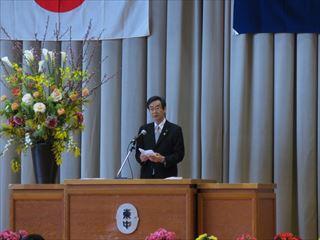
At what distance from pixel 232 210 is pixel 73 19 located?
8.91ft

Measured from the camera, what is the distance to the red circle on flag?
7.18m

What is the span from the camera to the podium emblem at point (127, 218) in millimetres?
5305

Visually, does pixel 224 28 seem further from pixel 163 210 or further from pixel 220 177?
pixel 163 210

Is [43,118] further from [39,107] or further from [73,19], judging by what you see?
[73,19]

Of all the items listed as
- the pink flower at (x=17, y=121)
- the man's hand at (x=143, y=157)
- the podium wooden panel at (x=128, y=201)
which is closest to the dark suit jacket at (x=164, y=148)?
the man's hand at (x=143, y=157)

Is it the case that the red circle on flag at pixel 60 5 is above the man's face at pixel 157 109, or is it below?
above

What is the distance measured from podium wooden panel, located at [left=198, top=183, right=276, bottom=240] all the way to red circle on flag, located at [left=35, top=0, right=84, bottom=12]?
8.32 feet

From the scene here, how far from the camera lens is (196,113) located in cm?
699

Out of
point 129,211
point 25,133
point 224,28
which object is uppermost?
point 224,28

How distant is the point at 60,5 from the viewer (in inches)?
283

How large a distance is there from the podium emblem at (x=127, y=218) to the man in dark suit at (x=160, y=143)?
2.18 feet

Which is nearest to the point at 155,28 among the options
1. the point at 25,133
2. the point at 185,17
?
the point at 185,17

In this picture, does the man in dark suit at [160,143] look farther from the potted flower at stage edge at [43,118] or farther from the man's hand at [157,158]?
the potted flower at stage edge at [43,118]

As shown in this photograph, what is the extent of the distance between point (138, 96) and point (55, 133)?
146cm
